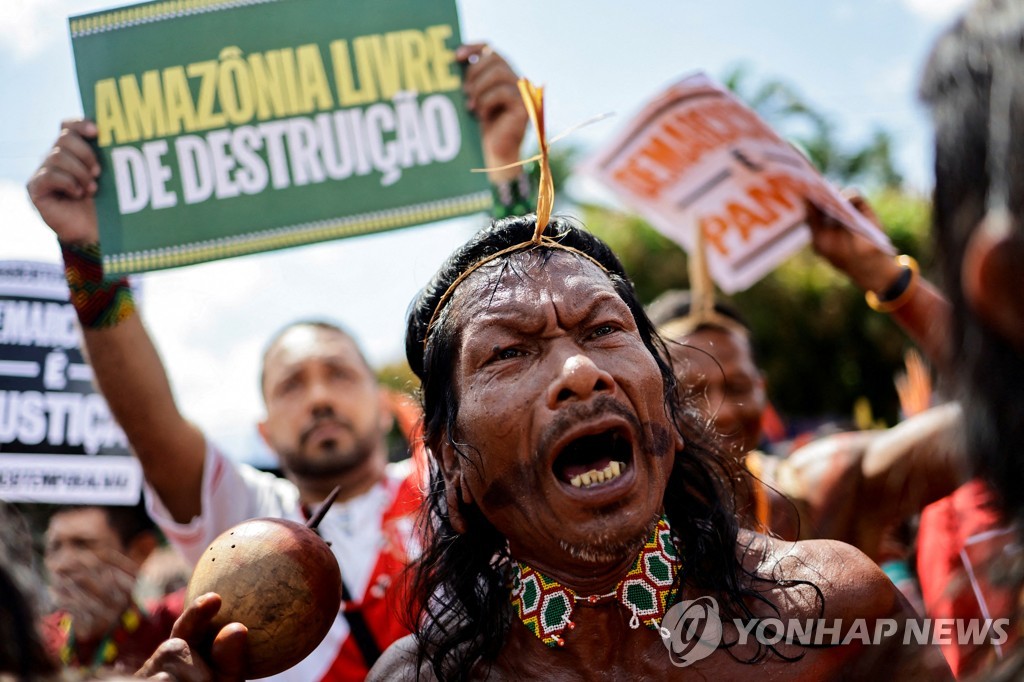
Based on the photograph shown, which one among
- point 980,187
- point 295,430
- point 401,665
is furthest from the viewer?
point 295,430

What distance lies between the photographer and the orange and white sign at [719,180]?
3520 mm

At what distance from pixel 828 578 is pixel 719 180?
2200 millimetres

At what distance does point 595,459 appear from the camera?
218cm

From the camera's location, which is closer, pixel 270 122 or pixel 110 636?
pixel 270 122

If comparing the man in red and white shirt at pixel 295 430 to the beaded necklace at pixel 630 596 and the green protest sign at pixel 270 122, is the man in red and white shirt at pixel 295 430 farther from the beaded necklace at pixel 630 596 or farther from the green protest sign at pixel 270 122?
the beaded necklace at pixel 630 596

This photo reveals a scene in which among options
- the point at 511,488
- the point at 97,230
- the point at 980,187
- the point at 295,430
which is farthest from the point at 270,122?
the point at 980,187

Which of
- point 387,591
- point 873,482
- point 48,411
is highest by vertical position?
point 48,411

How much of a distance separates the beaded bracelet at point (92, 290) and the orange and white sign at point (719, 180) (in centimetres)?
187

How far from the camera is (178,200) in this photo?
3.32m

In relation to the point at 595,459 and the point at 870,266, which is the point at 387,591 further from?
the point at 870,266

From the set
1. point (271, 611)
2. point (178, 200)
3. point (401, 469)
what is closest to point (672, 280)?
point (401, 469)

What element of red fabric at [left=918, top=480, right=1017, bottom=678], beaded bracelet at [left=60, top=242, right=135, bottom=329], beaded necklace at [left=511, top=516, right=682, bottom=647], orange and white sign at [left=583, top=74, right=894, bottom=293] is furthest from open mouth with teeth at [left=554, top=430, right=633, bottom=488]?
beaded bracelet at [left=60, top=242, right=135, bottom=329]

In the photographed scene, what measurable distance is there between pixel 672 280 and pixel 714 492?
1613cm

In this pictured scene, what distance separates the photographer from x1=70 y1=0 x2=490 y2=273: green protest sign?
3.30 m
